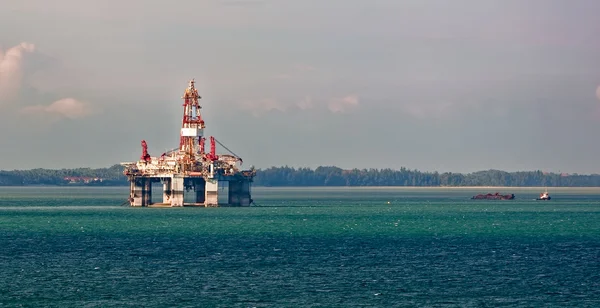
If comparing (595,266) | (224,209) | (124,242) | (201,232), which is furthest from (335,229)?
(224,209)

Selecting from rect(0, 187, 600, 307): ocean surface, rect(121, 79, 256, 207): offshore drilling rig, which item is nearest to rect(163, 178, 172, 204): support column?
rect(121, 79, 256, 207): offshore drilling rig

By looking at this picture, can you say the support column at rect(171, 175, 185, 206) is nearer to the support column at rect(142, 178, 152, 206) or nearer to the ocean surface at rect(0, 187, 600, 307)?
the support column at rect(142, 178, 152, 206)

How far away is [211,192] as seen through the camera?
599 ft

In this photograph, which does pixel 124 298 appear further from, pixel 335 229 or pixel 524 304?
pixel 335 229

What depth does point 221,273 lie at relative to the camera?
7294cm

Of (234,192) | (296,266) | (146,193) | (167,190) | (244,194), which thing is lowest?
(296,266)

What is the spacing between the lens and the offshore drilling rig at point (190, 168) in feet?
589

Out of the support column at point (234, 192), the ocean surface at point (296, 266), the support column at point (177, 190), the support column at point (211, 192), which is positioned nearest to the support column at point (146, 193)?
the support column at point (177, 190)

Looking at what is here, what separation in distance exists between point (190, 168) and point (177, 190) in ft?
20.1

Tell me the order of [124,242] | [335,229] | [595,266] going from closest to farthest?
[595,266], [124,242], [335,229]

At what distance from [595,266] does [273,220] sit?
251 ft

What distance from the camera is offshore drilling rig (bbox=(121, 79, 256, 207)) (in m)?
180

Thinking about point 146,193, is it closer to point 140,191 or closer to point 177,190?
point 140,191

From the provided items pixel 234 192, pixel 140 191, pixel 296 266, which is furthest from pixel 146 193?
pixel 296 266
